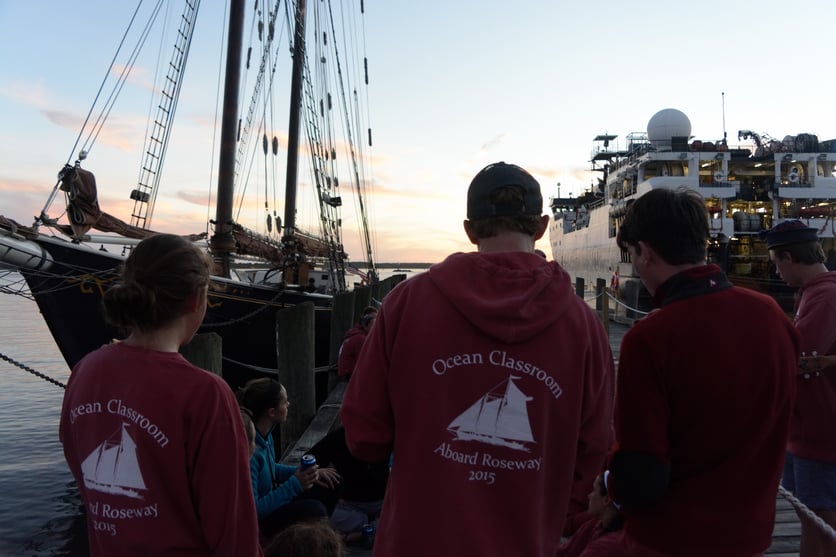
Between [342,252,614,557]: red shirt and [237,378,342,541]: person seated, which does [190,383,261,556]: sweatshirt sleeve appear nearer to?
[342,252,614,557]: red shirt

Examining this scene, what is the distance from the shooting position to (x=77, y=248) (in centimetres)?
1084

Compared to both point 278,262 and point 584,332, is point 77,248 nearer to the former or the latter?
point 278,262

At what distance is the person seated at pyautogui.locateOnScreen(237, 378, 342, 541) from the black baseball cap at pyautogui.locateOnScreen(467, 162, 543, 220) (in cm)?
252

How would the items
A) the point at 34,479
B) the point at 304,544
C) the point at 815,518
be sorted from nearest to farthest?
the point at 304,544 → the point at 815,518 → the point at 34,479

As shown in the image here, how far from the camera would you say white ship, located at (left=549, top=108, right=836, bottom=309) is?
2830 centimetres

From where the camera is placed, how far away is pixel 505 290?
1.65 m

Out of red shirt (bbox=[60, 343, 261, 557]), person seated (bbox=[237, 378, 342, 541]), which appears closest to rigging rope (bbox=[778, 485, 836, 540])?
person seated (bbox=[237, 378, 342, 541])

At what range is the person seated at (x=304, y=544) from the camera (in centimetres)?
255

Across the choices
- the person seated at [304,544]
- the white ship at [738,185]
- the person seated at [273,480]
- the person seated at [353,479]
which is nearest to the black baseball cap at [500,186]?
the person seated at [304,544]

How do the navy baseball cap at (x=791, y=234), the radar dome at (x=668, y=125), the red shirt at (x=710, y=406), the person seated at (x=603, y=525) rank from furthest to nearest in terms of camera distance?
1. the radar dome at (x=668, y=125)
2. the navy baseball cap at (x=791, y=234)
3. the person seated at (x=603, y=525)
4. the red shirt at (x=710, y=406)

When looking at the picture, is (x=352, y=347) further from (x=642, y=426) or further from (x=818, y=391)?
(x=642, y=426)

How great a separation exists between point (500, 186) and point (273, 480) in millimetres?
3079

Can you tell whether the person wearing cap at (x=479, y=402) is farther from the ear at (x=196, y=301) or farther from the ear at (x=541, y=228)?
the ear at (x=196, y=301)

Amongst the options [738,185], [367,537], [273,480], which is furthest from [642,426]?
[738,185]
